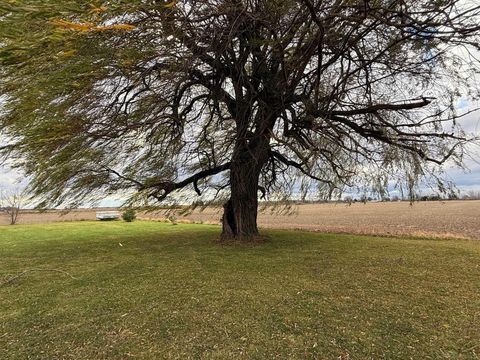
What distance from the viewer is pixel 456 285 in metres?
5.05

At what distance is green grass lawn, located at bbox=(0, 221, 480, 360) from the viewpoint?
3242 millimetres

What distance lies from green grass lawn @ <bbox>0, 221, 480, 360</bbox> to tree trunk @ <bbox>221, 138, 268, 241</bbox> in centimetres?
233

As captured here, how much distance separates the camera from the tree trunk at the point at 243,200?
→ 29.9 feet

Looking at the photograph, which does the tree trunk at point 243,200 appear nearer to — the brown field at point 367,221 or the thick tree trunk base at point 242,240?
the thick tree trunk base at point 242,240

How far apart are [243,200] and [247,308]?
539 centimetres

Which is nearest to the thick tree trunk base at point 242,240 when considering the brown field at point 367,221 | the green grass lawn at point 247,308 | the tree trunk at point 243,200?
the tree trunk at point 243,200

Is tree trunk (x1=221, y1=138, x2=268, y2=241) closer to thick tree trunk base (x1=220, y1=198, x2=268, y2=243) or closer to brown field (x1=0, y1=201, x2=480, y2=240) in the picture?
thick tree trunk base (x1=220, y1=198, x2=268, y2=243)

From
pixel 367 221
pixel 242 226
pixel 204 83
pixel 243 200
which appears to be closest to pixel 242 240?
pixel 242 226

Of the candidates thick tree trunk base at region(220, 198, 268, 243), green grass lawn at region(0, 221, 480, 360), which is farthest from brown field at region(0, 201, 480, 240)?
green grass lawn at region(0, 221, 480, 360)

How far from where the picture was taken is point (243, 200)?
373 inches

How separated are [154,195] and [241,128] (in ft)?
11.2

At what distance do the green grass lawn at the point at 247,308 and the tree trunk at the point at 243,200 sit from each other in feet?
7.65

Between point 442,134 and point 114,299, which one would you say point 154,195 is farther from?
point 442,134

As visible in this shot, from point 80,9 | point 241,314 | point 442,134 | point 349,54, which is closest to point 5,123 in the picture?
point 80,9
